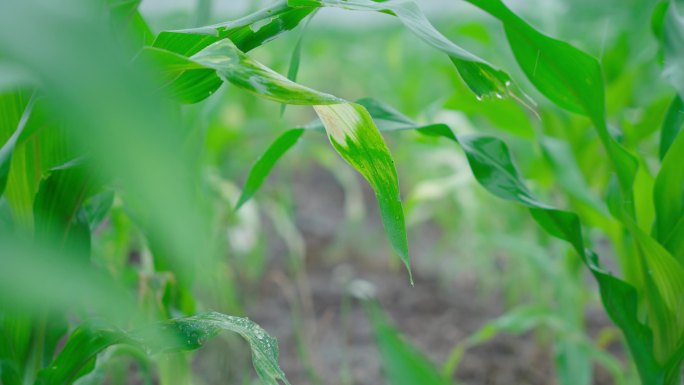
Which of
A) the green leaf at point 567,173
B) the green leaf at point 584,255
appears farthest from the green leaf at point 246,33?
the green leaf at point 567,173

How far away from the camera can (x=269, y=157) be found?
2.18ft

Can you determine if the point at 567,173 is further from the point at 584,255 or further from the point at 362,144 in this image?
the point at 362,144

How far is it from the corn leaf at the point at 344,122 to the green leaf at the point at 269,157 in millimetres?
153

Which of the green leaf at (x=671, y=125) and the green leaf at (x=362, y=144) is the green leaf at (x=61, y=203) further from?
the green leaf at (x=671, y=125)

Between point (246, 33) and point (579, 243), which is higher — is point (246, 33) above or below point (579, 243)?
above

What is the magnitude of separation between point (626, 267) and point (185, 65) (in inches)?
22.9

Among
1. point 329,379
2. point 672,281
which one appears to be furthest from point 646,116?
point 329,379

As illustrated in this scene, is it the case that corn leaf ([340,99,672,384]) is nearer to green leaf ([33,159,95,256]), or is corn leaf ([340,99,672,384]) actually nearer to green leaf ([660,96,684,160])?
green leaf ([660,96,684,160])

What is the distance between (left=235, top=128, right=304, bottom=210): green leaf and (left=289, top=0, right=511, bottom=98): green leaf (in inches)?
7.7

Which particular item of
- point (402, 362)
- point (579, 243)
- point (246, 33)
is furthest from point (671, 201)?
point (246, 33)

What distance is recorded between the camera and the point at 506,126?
102 centimetres

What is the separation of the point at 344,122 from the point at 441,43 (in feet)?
0.30

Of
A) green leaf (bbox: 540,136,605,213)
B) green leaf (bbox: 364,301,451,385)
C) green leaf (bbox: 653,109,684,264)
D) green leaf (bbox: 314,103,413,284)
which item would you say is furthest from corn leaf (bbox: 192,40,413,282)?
green leaf (bbox: 540,136,605,213)

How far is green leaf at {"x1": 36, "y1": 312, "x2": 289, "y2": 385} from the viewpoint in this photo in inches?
19.0
